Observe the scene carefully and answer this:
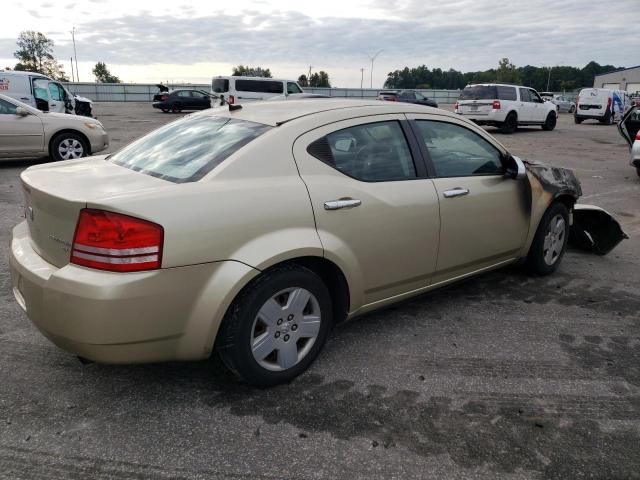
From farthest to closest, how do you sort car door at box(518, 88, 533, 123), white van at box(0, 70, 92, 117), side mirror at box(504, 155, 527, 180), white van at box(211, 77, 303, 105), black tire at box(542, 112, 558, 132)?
1. white van at box(211, 77, 303, 105)
2. black tire at box(542, 112, 558, 132)
3. car door at box(518, 88, 533, 123)
4. white van at box(0, 70, 92, 117)
5. side mirror at box(504, 155, 527, 180)

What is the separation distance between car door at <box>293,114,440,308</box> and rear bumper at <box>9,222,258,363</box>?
641mm

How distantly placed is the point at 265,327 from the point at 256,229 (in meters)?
0.53

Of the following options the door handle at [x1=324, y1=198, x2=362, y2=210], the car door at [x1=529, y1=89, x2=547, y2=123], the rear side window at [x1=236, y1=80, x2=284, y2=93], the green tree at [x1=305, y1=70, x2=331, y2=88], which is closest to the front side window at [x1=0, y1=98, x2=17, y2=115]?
the door handle at [x1=324, y1=198, x2=362, y2=210]

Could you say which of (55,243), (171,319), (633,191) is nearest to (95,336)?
(171,319)

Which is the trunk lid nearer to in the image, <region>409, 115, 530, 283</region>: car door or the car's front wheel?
<region>409, 115, 530, 283</region>: car door

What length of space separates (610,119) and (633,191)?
21275 mm

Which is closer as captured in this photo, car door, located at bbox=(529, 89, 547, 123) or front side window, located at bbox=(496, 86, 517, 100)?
front side window, located at bbox=(496, 86, 517, 100)

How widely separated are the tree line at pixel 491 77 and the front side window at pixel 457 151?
318 ft

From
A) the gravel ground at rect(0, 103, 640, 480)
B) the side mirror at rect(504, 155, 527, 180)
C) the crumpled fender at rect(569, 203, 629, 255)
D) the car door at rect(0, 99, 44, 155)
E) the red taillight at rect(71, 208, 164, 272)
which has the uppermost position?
the side mirror at rect(504, 155, 527, 180)

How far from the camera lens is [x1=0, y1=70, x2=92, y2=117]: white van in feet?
46.3

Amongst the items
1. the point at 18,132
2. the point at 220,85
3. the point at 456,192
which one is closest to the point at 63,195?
the point at 456,192

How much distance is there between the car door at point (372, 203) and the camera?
3010 mm

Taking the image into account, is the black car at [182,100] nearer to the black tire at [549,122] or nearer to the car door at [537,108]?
the car door at [537,108]

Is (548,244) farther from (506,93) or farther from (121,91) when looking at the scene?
(121,91)
